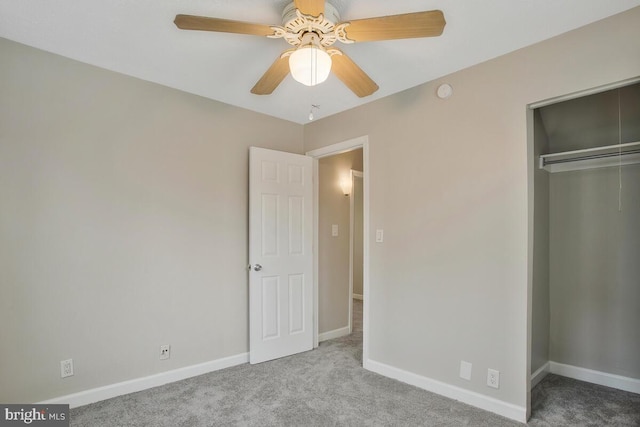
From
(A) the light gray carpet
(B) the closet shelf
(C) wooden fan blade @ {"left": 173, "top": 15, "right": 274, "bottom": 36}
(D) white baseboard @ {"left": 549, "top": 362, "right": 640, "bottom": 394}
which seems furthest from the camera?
(D) white baseboard @ {"left": 549, "top": 362, "right": 640, "bottom": 394}

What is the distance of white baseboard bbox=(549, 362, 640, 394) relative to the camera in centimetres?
272

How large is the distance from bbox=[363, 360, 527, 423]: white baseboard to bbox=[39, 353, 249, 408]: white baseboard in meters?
1.27

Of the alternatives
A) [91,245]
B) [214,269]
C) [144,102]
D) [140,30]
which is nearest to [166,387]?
[214,269]

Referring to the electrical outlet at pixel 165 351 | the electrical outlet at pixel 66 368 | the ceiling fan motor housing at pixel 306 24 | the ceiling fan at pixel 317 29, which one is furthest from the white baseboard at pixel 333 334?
the ceiling fan motor housing at pixel 306 24

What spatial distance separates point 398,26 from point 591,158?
202cm

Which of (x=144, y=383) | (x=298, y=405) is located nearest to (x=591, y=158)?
(x=298, y=405)

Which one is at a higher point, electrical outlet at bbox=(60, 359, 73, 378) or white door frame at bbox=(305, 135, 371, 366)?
white door frame at bbox=(305, 135, 371, 366)

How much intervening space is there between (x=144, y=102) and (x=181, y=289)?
5.14ft

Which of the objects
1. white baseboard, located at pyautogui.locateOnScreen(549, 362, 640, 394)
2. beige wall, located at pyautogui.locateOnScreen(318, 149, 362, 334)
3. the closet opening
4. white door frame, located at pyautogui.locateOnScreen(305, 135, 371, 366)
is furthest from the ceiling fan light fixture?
white baseboard, located at pyautogui.locateOnScreen(549, 362, 640, 394)

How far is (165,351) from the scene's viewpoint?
2883 mm

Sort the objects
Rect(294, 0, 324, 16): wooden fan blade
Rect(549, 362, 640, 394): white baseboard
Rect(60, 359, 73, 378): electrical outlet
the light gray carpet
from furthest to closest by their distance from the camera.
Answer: Rect(549, 362, 640, 394): white baseboard, Rect(60, 359, 73, 378): electrical outlet, the light gray carpet, Rect(294, 0, 324, 16): wooden fan blade

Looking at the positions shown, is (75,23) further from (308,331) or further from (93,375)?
(308,331)

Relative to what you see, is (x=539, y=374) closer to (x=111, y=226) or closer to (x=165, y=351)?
(x=165, y=351)

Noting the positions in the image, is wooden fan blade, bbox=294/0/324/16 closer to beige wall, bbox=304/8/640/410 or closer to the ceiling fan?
the ceiling fan
